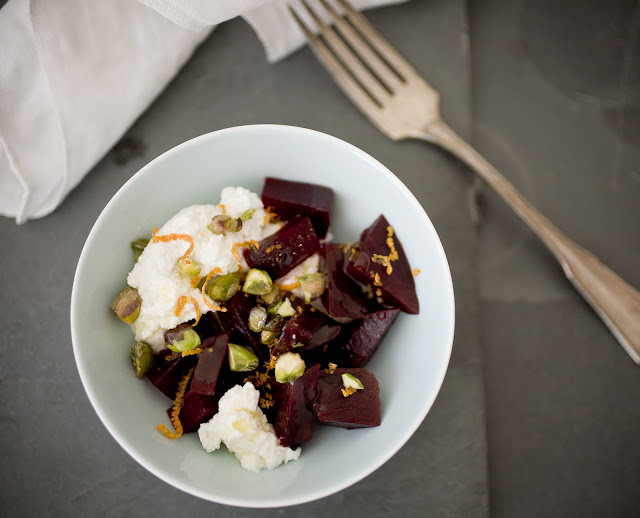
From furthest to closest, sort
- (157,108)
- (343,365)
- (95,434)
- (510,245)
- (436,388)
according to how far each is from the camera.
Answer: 1. (510,245)
2. (157,108)
3. (95,434)
4. (343,365)
5. (436,388)

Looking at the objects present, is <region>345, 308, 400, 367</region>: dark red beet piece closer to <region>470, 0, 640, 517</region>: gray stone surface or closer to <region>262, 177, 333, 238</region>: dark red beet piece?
<region>262, 177, 333, 238</region>: dark red beet piece

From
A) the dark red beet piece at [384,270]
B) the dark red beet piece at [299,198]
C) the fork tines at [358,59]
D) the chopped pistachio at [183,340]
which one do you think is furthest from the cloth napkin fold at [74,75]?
the dark red beet piece at [384,270]

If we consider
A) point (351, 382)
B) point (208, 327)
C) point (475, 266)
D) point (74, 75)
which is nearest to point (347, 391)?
point (351, 382)

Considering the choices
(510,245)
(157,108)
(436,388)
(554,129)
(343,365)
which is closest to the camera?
(436,388)

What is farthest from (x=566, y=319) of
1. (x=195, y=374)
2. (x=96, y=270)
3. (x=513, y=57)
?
(x=96, y=270)

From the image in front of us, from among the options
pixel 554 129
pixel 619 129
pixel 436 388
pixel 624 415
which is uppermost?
pixel 436 388

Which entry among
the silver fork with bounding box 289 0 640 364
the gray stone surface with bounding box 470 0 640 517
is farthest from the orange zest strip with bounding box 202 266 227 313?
the gray stone surface with bounding box 470 0 640 517

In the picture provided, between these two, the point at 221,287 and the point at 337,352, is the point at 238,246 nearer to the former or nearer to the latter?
the point at 221,287

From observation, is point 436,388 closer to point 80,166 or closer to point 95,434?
point 95,434
